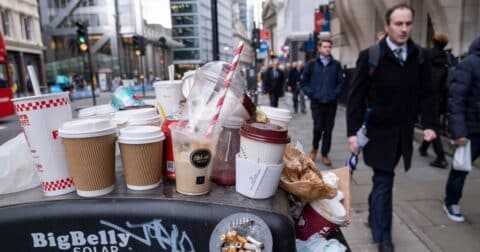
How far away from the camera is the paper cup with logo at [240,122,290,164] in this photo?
140 cm

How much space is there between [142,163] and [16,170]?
0.63 m

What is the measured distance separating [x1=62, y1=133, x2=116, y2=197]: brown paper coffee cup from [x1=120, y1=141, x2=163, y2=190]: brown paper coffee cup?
0.07m

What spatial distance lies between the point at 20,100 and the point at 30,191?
44 cm

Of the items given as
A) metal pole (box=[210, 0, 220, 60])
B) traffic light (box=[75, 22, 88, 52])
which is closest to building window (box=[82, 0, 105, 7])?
traffic light (box=[75, 22, 88, 52])

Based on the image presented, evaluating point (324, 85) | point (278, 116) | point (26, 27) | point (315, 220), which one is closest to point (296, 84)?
point (324, 85)

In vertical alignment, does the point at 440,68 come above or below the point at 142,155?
above

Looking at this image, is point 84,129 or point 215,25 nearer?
point 84,129

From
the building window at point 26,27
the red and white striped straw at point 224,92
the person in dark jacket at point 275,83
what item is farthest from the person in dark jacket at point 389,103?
the building window at point 26,27

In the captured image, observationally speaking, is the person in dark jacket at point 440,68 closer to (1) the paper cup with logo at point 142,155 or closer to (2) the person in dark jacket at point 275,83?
(1) the paper cup with logo at point 142,155

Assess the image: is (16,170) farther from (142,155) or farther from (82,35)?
(82,35)

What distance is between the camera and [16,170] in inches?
63.5

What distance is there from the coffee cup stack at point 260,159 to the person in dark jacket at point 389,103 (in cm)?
171

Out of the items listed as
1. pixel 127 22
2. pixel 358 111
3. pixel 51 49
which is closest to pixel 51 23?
pixel 51 49

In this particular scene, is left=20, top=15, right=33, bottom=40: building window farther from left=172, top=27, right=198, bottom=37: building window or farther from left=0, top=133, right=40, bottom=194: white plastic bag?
left=0, top=133, right=40, bottom=194: white plastic bag
